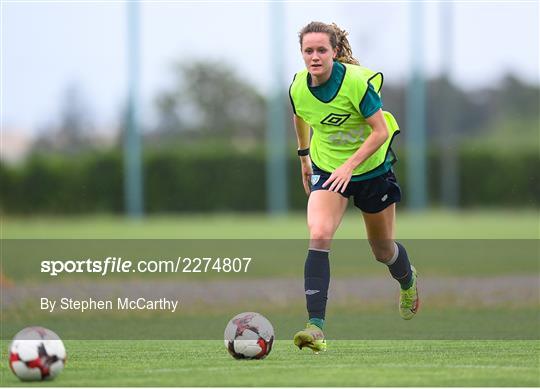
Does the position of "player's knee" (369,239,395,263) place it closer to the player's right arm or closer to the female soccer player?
the female soccer player

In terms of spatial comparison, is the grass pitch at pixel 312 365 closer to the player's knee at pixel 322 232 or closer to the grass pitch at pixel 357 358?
the grass pitch at pixel 357 358

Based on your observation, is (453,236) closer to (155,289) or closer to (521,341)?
(155,289)

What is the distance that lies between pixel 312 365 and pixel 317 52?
2379 millimetres

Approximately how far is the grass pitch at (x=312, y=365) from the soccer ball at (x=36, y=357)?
9 cm

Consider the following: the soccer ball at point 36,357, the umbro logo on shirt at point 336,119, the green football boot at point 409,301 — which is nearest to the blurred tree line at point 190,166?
the green football boot at point 409,301

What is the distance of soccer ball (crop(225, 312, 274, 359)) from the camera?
333 inches

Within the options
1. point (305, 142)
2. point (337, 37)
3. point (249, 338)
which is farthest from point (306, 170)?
point (249, 338)

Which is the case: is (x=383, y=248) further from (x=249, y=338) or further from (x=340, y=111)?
(x=249, y=338)

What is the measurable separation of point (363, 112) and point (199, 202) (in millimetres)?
39647

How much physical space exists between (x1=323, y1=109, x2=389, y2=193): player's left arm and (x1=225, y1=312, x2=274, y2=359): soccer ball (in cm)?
123

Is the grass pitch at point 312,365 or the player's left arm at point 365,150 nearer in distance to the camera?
the grass pitch at point 312,365

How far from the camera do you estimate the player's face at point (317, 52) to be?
8.95 metres

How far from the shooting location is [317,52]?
29.4ft

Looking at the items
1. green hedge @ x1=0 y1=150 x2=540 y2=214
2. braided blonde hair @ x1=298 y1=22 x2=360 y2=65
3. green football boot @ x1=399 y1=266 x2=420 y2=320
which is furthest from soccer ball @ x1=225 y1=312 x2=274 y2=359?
green hedge @ x1=0 y1=150 x2=540 y2=214
